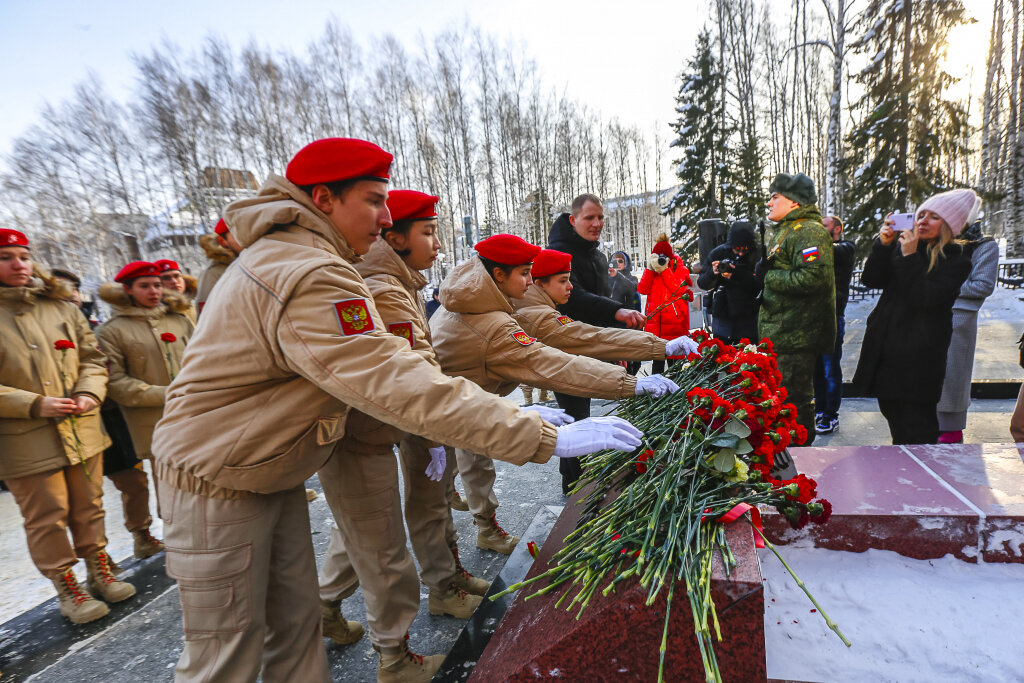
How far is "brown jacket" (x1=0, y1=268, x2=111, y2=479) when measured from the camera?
8.69 feet

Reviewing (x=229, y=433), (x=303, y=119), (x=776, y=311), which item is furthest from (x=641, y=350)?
(x=303, y=119)

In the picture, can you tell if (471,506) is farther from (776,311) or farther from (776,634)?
(776,311)

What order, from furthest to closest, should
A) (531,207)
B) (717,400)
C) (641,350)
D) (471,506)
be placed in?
(531,207) < (471,506) < (641,350) < (717,400)

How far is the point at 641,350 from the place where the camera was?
290cm

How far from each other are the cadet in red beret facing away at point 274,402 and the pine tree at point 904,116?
14.5 meters

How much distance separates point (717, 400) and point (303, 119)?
2328cm

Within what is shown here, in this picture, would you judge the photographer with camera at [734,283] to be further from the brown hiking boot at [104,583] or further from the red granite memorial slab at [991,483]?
the brown hiking boot at [104,583]

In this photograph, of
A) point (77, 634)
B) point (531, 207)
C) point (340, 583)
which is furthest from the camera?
point (531, 207)

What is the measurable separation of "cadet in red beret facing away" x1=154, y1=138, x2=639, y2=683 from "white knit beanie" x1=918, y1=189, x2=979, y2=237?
110 inches

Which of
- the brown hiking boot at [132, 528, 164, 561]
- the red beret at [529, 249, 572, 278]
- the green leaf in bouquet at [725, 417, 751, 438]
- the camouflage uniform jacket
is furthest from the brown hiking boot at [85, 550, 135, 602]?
the camouflage uniform jacket

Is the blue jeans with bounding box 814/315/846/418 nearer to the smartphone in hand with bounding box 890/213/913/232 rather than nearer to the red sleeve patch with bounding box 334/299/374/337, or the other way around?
the smartphone in hand with bounding box 890/213/913/232

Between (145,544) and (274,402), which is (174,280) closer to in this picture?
(145,544)

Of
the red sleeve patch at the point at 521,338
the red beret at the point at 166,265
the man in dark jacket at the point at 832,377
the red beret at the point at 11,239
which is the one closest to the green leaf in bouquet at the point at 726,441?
the red sleeve patch at the point at 521,338

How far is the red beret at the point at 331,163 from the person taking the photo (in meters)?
1.61
